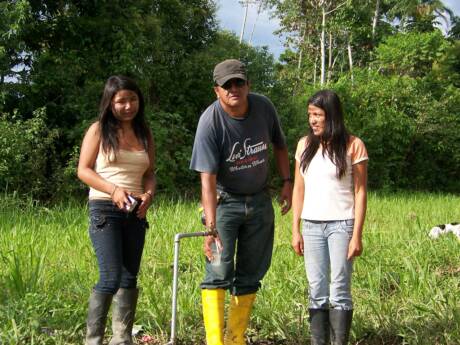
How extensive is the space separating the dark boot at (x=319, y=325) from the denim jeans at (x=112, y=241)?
106 centimetres

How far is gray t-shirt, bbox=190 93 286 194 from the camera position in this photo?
10.5 feet

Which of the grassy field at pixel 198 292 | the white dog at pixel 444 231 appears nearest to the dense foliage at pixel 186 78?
the grassy field at pixel 198 292

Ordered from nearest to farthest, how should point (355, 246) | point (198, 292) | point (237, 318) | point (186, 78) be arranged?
point (355, 246) → point (237, 318) → point (198, 292) → point (186, 78)

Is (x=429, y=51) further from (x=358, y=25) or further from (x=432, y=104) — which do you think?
(x=358, y=25)

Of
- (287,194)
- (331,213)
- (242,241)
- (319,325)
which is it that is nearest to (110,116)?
(242,241)

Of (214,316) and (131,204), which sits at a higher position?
(131,204)

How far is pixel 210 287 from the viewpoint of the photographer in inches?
130

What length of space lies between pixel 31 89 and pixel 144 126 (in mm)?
8237

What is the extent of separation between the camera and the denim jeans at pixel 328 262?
3107mm

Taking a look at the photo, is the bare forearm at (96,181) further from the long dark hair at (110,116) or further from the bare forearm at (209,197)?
the bare forearm at (209,197)

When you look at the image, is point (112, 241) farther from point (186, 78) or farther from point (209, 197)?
point (186, 78)

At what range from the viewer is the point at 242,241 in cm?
338

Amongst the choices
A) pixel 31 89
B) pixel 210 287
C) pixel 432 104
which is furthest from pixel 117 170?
pixel 432 104

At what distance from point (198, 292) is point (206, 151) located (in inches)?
56.2
